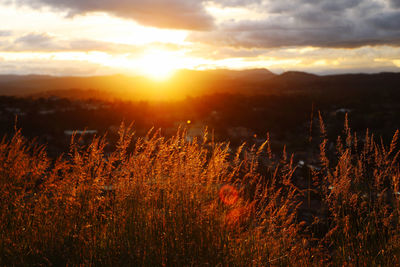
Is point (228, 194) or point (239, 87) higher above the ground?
point (239, 87)

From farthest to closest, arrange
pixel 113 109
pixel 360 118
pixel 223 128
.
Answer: pixel 113 109 < pixel 360 118 < pixel 223 128

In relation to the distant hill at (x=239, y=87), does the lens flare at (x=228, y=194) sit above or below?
below

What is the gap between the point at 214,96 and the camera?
25672mm

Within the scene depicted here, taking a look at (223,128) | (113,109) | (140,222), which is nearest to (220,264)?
(140,222)

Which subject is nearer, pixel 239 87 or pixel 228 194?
pixel 228 194

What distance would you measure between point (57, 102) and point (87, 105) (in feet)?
6.72

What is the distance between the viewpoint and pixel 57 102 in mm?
22750

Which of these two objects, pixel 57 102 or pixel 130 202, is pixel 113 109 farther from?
pixel 130 202

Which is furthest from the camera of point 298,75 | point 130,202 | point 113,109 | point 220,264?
point 298,75

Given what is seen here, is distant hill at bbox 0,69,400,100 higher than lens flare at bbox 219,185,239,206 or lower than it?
higher

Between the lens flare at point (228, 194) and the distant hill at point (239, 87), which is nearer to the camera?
the lens flare at point (228, 194)

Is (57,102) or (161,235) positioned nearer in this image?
(161,235)

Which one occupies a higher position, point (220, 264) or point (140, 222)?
point (140, 222)

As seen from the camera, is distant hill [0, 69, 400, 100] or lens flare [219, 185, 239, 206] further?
distant hill [0, 69, 400, 100]
